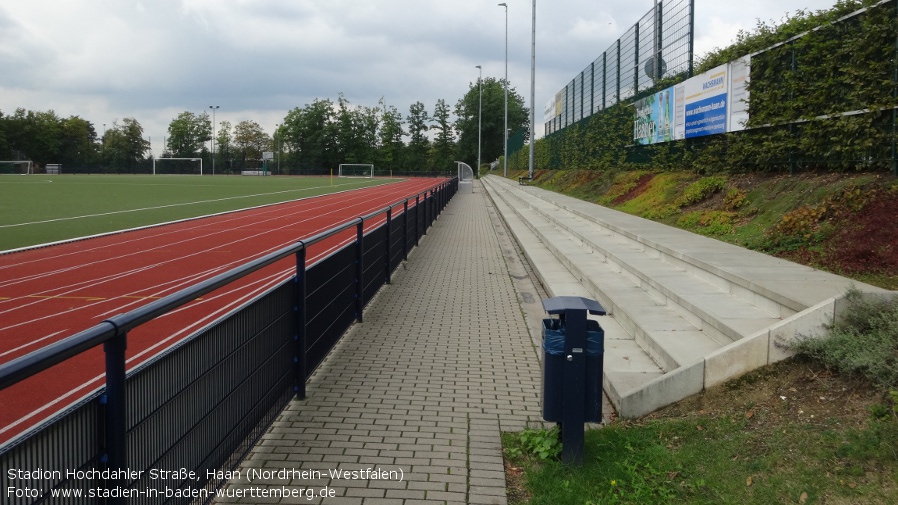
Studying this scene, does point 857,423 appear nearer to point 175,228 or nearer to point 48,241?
point 48,241

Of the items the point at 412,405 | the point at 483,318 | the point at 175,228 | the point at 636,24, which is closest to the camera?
the point at 412,405

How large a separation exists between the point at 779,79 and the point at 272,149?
141354 millimetres

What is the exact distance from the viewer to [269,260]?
5.41 m

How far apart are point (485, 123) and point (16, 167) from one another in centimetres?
7034

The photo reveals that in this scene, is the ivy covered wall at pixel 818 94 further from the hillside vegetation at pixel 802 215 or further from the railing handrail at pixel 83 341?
the railing handrail at pixel 83 341

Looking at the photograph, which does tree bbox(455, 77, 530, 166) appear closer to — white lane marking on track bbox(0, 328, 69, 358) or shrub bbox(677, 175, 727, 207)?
shrub bbox(677, 175, 727, 207)

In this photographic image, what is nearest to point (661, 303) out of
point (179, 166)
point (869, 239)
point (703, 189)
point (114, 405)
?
point (869, 239)

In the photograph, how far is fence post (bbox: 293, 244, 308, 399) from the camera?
5.93 meters

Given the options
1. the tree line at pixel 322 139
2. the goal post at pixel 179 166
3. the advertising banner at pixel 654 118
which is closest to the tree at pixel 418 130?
the tree line at pixel 322 139

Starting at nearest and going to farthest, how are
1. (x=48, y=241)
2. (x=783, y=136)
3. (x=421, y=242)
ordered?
(x=783, y=136) → (x=48, y=241) → (x=421, y=242)

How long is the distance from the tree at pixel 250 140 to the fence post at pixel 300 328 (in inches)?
5569

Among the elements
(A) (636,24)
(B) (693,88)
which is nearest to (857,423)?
(B) (693,88)

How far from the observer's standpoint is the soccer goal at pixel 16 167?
90.4m
